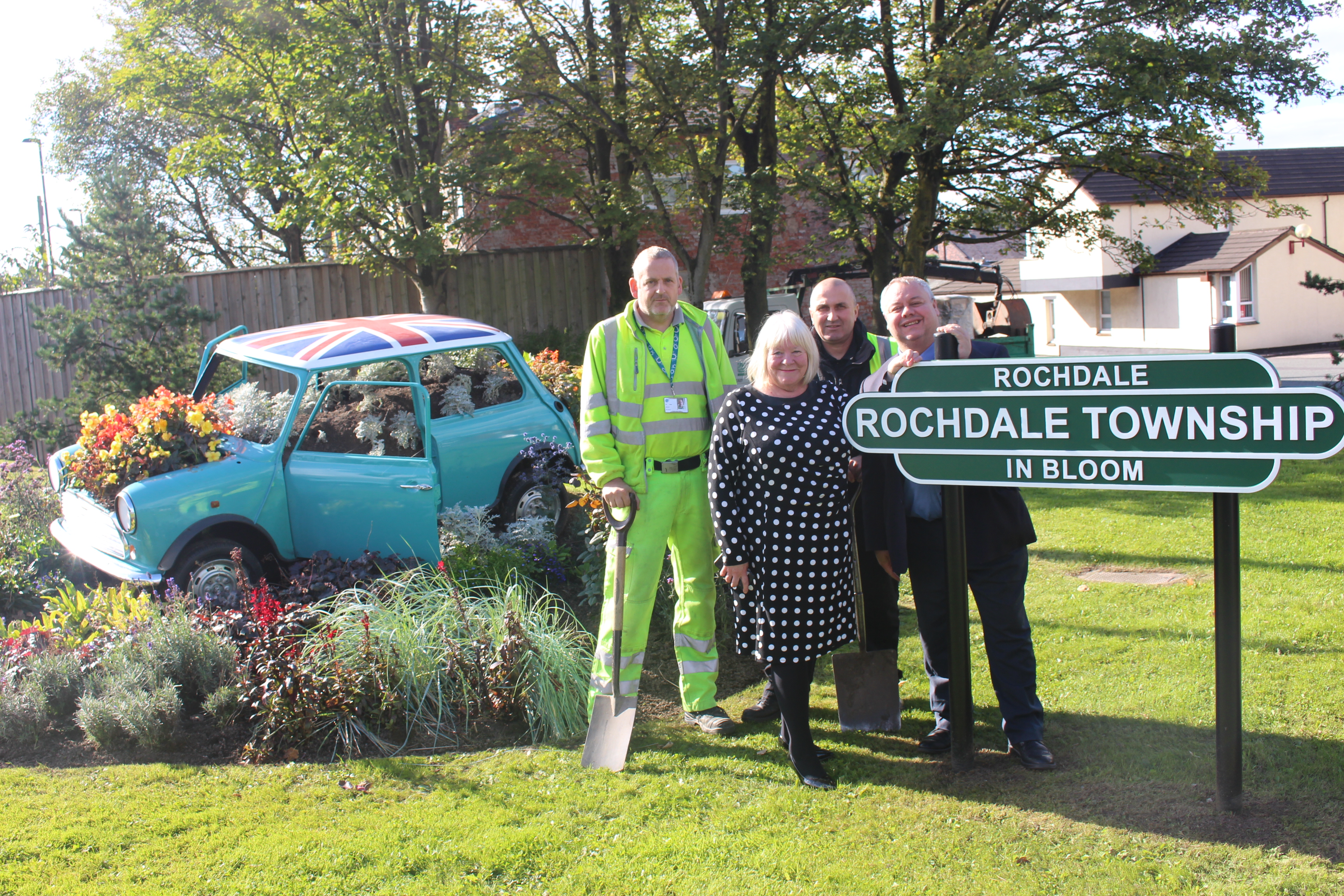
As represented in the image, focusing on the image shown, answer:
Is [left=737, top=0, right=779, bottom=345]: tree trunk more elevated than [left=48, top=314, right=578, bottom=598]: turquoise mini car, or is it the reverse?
[left=737, top=0, right=779, bottom=345]: tree trunk

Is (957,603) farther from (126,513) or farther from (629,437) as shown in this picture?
(126,513)

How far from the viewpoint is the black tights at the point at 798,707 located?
3.99m

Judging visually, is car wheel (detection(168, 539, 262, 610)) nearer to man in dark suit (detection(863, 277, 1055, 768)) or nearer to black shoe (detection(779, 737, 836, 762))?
black shoe (detection(779, 737, 836, 762))

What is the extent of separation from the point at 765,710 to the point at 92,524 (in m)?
4.27

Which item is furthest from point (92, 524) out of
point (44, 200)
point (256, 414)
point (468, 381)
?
point (44, 200)

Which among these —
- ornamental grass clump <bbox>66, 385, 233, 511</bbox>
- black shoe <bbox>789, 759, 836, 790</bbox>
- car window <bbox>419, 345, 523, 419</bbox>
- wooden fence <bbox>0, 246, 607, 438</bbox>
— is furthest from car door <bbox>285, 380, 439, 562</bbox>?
wooden fence <bbox>0, 246, 607, 438</bbox>

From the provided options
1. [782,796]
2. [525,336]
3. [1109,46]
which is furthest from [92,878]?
[1109,46]

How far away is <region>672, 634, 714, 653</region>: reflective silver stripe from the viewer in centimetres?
462

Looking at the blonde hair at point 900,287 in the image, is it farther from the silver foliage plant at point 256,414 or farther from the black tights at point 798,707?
the silver foliage plant at point 256,414

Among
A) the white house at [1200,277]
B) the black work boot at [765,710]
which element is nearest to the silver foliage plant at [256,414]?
the black work boot at [765,710]

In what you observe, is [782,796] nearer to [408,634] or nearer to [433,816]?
[433,816]

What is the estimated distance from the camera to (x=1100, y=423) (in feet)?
11.2

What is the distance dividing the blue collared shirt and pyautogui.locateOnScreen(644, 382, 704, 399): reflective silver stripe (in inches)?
40.6

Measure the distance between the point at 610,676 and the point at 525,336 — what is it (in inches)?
460
